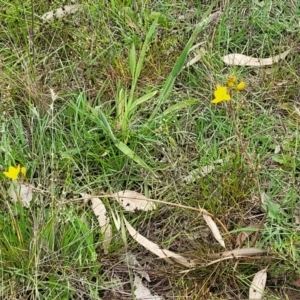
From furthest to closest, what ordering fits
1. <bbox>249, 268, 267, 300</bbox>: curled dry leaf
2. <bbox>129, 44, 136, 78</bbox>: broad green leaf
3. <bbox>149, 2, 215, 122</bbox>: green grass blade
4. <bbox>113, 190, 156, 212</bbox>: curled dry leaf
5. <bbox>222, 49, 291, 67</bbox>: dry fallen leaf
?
1. <bbox>222, 49, 291, 67</bbox>: dry fallen leaf
2. <bbox>129, 44, 136, 78</bbox>: broad green leaf
3. <bbox>149, 2, 215, 122</bbox>: green grass blade
4. <bbox>113, 190, 156, 212</bbox>: curled dry leaf
5. <bbox>249, 268, 267, 300</bbox>: curled dry leaf

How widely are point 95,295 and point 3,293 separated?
24cm

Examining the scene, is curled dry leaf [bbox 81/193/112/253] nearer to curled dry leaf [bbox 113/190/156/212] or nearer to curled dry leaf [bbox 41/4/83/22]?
curled dry leaf [bbox 113/190/156/212]

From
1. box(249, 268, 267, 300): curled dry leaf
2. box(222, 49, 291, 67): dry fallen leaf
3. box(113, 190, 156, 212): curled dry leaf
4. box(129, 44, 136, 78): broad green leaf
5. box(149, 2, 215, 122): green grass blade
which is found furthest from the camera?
box(222, 49, 291, 67): dry fallen leaf

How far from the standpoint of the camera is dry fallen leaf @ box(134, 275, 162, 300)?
1.75 metres

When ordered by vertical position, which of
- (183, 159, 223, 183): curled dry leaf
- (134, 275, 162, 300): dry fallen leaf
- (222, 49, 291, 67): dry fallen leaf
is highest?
(222, 49, 291, 67): dry fallen leaf

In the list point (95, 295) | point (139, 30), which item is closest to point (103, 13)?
point (139, 30)

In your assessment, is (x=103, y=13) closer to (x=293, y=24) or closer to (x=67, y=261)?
(x=293, y=24)

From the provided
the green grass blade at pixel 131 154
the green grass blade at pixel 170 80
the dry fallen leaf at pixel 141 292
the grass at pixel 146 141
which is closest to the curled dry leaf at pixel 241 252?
the grass at pixel 146 141

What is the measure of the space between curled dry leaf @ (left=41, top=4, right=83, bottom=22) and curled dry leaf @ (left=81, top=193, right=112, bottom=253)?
753mm

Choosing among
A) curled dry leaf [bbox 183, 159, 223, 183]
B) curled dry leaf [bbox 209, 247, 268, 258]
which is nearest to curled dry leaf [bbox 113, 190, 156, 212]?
curled dry leaf [bbox 183, 159, 223, 183]

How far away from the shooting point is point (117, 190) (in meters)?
1.93

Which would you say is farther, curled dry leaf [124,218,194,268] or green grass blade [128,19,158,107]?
green grass blade [128,19,158,107]

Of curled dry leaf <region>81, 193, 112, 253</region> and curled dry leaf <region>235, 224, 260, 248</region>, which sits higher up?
curled dry leaf <region>81, 193, 112, 253</region>

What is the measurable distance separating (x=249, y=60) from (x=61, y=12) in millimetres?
697
